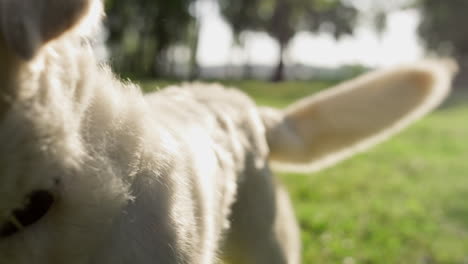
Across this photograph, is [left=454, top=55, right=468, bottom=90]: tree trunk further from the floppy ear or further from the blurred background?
the floppy ear

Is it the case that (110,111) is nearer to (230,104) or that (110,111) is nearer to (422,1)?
(230,104)

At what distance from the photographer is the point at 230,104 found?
3.28 meters

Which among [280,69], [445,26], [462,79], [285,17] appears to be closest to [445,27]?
[445,26]

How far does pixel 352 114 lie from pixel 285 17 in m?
41.8

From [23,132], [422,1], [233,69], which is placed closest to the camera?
[23,132]

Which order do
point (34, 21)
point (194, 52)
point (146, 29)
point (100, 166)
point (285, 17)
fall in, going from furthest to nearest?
point (285, 17) < point (194, 52) < point (146, 29) < point (100, 166) < point (34, 21)

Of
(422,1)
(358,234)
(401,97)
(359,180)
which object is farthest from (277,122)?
(422,1)

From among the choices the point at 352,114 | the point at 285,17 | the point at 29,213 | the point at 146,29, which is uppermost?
the point at 285,17

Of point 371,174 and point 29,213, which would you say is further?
point 371,174

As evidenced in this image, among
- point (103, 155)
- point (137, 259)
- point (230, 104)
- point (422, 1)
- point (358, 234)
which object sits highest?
point (422, 1)

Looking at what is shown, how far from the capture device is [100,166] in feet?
6.28

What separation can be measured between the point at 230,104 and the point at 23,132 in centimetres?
168

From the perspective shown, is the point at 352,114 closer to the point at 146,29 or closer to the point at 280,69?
the point at 146,29

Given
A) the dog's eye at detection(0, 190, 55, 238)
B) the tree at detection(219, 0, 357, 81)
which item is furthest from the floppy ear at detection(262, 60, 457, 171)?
the tree at detection(219, 0, 357, 81)
